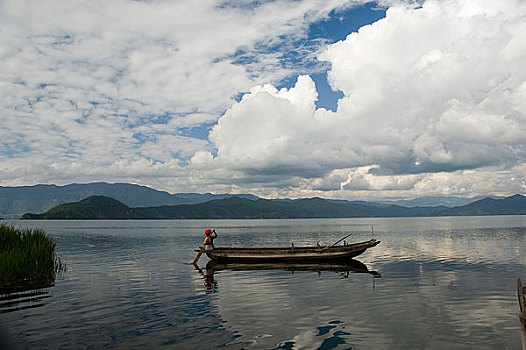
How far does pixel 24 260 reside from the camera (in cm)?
3284

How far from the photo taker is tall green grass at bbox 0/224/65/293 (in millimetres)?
30369

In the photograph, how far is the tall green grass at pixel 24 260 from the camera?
99.6ft

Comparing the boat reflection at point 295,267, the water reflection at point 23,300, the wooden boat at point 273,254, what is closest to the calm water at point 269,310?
the water reflection at point 23,300

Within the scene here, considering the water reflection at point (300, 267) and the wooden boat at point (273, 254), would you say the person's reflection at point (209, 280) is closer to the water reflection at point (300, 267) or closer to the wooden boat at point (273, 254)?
the water reflection at point (300, 267)

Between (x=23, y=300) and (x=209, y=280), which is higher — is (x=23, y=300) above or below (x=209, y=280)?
above

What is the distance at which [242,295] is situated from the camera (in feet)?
93.6

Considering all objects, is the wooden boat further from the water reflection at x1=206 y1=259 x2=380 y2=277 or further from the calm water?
the calm water

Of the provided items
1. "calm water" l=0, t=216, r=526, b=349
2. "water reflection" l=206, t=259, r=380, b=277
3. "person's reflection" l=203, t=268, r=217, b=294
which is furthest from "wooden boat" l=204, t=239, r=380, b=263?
"calm water" l=0, t=216, r=526, b=349

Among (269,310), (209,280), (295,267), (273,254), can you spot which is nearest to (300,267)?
(295,267)

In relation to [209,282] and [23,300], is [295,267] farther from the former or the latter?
[23,300]

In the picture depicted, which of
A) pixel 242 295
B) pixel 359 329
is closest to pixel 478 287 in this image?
pixel 359 329

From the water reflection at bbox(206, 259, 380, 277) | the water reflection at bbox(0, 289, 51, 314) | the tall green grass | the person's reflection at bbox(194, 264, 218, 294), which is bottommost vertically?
the water reflection at bbox(206, 259, 380, 277)

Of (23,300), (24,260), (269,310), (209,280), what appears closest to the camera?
(269,310)

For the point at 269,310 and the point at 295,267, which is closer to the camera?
the point at 269,310
